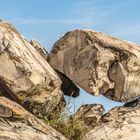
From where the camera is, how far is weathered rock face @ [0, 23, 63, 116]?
43.0ft

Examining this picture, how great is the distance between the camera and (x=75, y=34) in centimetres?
1564

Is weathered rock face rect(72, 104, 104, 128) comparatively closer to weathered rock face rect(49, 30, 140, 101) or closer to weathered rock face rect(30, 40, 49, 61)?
weathered rock face rect(49, 30, 140, 101)

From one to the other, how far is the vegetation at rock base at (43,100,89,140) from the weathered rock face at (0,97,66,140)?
5.14 ft

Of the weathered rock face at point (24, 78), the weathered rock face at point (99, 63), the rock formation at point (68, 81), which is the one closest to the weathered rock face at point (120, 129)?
the rock formation at point (68, 81)

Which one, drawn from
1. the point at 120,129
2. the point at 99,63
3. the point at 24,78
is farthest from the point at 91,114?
the point at 24,78

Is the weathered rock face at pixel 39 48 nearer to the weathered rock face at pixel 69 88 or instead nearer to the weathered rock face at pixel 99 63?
the weathered rock face at pixel 99 63

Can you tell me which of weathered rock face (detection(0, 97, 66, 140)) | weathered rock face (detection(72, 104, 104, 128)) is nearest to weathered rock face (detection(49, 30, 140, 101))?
weathered rock face (detection(72, 104, 104, 128))

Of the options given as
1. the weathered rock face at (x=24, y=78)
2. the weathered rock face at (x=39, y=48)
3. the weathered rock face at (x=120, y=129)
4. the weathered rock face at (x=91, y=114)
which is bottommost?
the weathered rock face at (x=120, y=129)

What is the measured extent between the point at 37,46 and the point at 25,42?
7.98 feet

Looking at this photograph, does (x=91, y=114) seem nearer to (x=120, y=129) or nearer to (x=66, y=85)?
(x=66, y=85)

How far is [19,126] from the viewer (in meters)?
11.0

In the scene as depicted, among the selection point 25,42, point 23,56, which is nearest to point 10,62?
point 23,56

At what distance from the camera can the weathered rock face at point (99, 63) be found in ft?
50.3

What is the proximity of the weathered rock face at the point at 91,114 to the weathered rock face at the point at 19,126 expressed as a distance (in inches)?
141
